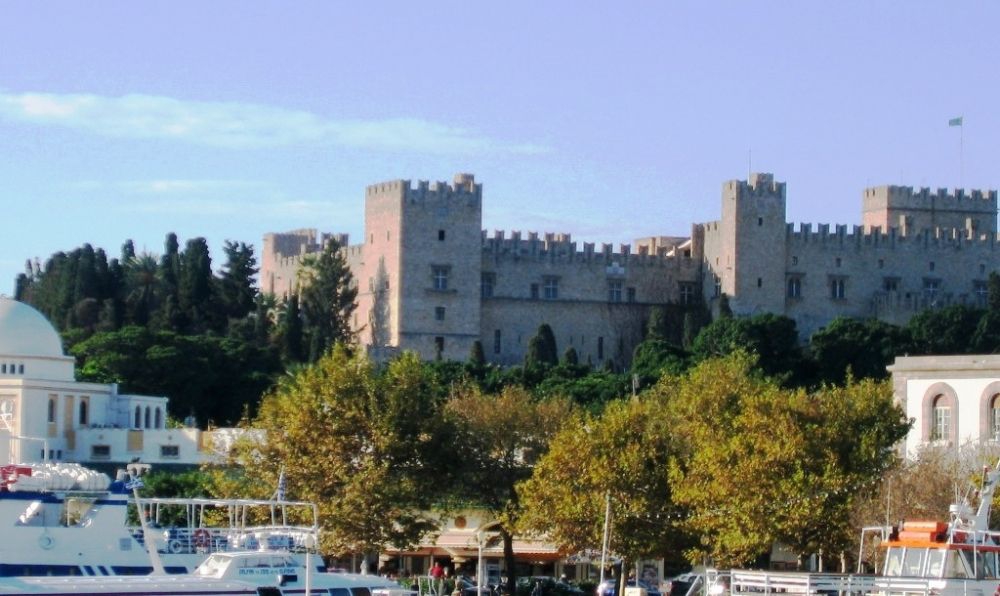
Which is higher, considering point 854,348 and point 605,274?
point 605,274

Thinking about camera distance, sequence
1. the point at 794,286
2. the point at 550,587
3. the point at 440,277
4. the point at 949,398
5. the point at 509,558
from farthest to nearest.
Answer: the point at 794,286
the point at 440,277
the point at 949,398
the point at 509,558
the point at 550,587

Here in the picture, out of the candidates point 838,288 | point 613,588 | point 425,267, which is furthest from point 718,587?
point 838,288

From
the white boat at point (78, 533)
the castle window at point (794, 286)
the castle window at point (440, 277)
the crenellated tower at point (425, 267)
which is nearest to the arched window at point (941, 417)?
the white boat at point (78, 533)

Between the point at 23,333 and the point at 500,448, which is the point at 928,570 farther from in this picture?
the point at 23,333

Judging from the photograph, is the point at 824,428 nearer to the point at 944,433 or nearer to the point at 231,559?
the point at 944,433

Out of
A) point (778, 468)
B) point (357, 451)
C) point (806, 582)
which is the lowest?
point (806, 582)

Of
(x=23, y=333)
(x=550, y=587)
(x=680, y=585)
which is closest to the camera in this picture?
(x=680, y=585)

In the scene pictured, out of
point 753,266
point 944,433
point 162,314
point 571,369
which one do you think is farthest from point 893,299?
point 944,433

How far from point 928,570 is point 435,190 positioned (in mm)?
71149

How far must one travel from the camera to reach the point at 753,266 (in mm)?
110500

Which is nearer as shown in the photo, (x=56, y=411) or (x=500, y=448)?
(x=500, y=448)

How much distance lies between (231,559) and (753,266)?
75371 millimetres

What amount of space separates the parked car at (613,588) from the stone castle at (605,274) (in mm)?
49264

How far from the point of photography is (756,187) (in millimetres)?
111125
